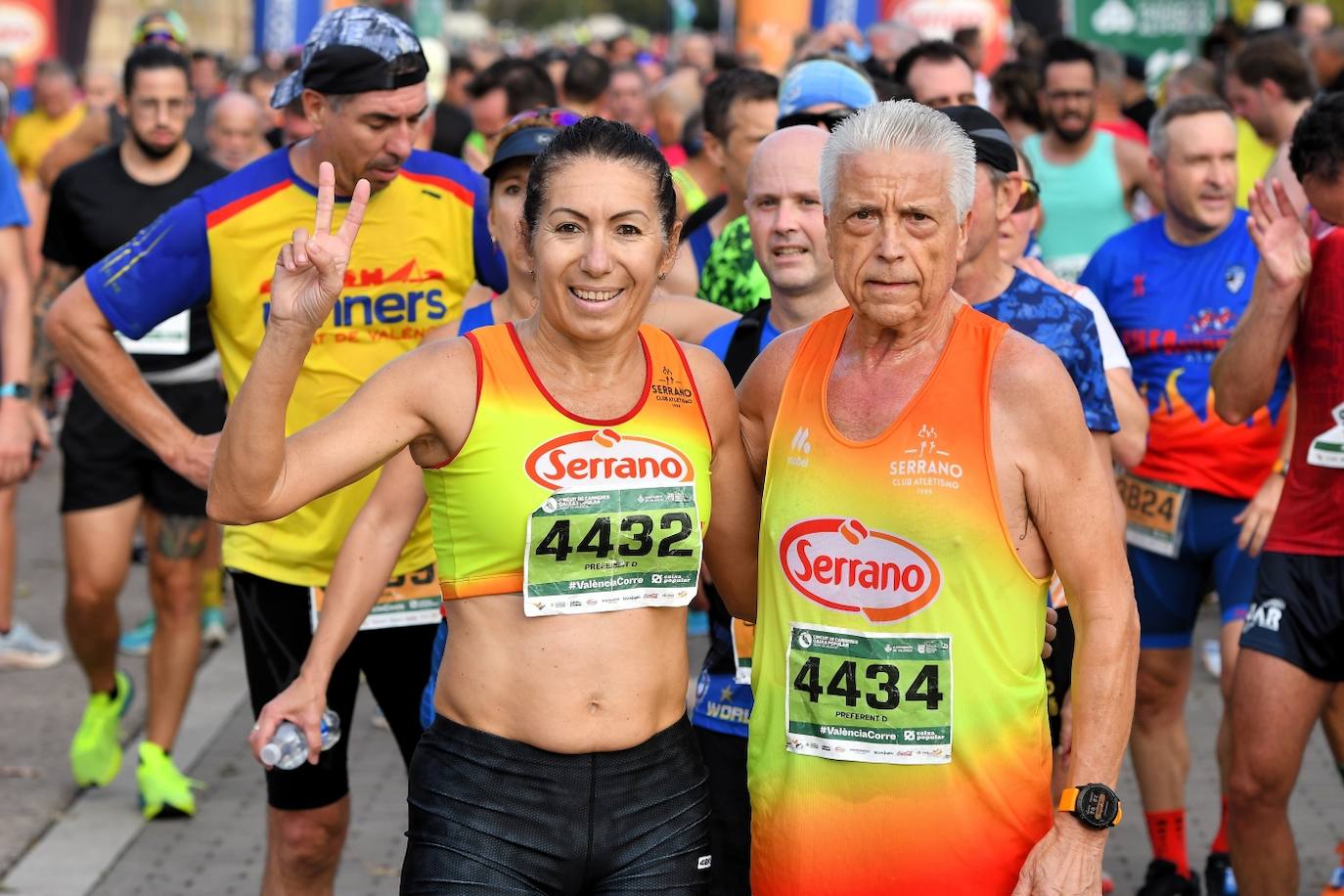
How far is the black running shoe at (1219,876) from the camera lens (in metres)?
5.73

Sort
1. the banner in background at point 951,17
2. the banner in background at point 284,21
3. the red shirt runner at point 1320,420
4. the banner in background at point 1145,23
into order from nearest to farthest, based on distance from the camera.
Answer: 1. the red shirt runner at point 1320,420
2. the banner in background at point 1145,23
3. the banner in background at point 951,17
4. the banner in background at point 284,21

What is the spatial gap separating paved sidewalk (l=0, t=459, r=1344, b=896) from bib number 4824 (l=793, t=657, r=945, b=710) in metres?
2.02

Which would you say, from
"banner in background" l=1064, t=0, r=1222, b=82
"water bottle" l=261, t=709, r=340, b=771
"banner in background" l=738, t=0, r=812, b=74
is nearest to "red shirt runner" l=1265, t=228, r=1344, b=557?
"water bottle" l=261, t=709, r=340, b=771

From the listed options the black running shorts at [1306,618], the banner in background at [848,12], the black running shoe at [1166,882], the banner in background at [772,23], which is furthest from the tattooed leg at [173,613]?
the banner in background at [772,23]

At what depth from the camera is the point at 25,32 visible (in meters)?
22.2

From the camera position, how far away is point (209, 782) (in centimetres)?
700

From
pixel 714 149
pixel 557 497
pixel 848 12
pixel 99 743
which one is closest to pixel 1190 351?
pixel 714 149

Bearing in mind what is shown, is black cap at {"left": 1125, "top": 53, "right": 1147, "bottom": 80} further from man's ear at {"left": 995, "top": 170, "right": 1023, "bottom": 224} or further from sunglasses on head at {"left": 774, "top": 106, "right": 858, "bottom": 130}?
man's ear at {"left": 995, "top": 170, "right": 1023, "bottom": 224}

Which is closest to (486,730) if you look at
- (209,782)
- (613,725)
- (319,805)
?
(613,725)

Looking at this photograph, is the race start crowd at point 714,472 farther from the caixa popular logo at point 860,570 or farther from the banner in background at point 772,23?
the banner in background at point 772,23

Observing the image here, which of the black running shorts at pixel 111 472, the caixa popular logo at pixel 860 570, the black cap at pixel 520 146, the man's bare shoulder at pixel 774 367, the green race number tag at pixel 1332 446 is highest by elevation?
the black cap at pixel 520 146

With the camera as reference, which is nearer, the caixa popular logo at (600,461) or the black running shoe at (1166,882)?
the caixa popular logo at (600,461)

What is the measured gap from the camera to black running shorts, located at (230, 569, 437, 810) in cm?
492

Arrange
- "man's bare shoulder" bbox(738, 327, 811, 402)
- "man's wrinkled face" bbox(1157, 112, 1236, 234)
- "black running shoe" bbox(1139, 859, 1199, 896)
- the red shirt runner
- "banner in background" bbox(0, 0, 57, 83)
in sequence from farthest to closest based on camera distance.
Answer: "banner in background" bbox(0, 0, 57, 83) < "man's wrinkled face" bbox(1157, 112, 1236, 234) < "black running shoe" bbox(1139, 859, 1199, 896) < the red shirt runner < "man's bare shoulder" bbox(738, 327, 811, 402)
